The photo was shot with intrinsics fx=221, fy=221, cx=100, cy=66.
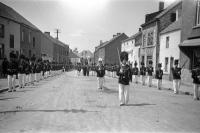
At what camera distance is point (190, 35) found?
65.7ft

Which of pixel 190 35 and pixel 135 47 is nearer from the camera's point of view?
pixel 190 35

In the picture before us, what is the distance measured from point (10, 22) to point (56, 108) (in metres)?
25.4

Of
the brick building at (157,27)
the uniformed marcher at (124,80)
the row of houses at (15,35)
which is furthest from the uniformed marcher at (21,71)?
the brick building at (157,27)

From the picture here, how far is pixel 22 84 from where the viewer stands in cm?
1516

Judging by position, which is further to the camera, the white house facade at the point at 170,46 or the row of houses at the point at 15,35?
the row of houses at the point at 15,35

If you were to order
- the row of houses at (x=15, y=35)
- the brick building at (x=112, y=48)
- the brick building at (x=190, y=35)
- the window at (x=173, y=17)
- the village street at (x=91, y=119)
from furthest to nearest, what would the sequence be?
the brick building at (x=112, y=48) → the window at (x=173, y=17) → the row of houses at (x=15, y=35) → the brick building at (x=190, y=35) → the village street at (x=91, y=119)

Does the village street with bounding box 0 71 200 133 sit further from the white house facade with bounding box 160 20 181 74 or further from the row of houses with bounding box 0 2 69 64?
the white house facade with bounding box 160 20 181 74

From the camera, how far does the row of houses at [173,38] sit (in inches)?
771

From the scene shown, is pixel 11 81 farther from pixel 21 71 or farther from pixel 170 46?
pixel 170 46

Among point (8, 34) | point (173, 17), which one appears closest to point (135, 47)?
point (173, 17)

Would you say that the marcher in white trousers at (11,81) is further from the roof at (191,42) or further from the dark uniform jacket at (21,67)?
the roof at (191,42)

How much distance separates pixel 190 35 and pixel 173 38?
4746mm

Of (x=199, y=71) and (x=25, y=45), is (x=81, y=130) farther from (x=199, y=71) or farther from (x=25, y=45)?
(x=25, y=45)

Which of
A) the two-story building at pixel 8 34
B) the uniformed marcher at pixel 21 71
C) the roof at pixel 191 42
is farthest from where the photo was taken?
the two-story building at pixel 8 34
